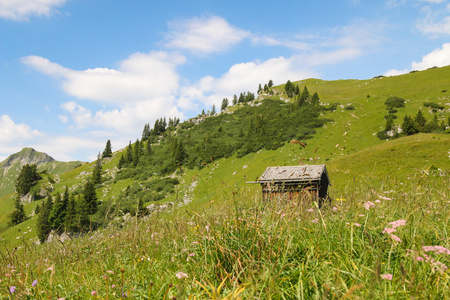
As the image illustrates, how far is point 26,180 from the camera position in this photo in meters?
108

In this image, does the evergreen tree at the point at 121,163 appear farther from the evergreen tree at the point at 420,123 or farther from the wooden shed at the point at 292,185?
the evergreen tree at the point at 420,123

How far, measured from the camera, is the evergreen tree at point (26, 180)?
343ft

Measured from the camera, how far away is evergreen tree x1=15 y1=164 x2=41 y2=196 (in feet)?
343

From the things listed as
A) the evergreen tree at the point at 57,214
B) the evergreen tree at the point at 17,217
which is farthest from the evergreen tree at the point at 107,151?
the evergreen tree at the point at 57,214

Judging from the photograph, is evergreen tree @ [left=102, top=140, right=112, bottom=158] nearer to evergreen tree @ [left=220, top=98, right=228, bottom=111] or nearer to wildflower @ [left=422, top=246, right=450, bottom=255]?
evergreen tree @ [left=220, top=98, right=228, bottom=111]

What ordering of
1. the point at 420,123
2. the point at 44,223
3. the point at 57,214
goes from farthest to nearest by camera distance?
1. the point at 57,214
2. the point at 44,223
3. the point at 420,123

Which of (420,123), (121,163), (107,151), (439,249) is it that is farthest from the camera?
(107,151)

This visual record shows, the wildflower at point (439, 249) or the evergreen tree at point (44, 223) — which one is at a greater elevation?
the wildflower at point (439, 249)

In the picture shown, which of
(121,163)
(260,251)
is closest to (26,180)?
(121,163)

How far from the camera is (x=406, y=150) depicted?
A: 129 ft

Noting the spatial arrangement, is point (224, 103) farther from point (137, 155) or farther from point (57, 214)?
point (57, 214)

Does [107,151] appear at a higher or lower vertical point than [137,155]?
higher

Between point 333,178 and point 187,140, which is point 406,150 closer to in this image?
point 333,178

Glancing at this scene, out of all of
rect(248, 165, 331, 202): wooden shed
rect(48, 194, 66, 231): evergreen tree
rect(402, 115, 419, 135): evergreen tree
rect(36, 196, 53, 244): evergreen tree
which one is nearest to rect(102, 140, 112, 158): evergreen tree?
rect(36, 196, 53, 244): evergreen tree
